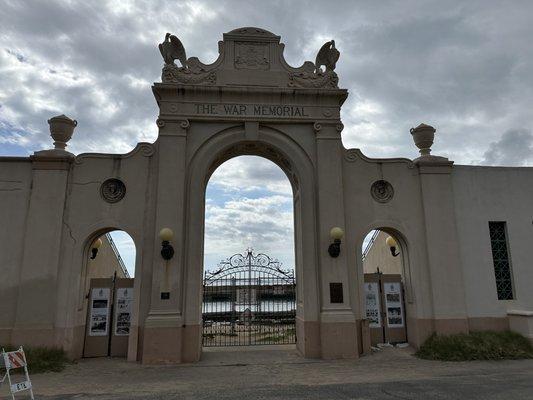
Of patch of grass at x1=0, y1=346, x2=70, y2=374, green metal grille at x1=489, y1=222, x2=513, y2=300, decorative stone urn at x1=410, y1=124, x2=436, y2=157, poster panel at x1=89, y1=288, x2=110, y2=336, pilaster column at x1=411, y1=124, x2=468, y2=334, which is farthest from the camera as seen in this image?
decorative stone urn at x1=410, y1=124, x2=436, y2=157

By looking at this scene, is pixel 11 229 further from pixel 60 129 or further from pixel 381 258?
pixel 381 258

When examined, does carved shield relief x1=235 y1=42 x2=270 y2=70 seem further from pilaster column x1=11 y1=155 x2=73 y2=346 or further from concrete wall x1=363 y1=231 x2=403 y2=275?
concrete wall x1=363 y1=231 x2=403 y2=275

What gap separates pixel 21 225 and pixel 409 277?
36.0 ft

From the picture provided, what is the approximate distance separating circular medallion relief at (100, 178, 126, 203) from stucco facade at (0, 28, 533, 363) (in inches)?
3.8

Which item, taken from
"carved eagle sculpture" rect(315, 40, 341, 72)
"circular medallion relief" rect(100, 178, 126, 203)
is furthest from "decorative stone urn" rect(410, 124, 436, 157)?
"circular medallion relief" rect(100, 178, 126, 203)

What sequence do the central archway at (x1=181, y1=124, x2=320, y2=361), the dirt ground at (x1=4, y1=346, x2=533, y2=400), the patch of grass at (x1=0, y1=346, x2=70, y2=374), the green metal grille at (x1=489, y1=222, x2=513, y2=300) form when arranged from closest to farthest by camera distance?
the dirt ground at (x1=4, y1=346, x2=533, y2=400) < the patch of grass at (x1=0, y1=346, x2=70, y2=374) < the central archway at (x1=181, y1=124, x2=320, y2=361) < the green metal grille at (x1=489, y1=222, x2=513, y2=300)

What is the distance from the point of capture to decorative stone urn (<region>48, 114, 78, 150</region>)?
11547 millimetres

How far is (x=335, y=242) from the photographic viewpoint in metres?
10.9

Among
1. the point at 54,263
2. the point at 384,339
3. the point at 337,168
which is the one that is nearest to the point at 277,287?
the point at 384,339

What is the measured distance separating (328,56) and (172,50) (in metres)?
4.75

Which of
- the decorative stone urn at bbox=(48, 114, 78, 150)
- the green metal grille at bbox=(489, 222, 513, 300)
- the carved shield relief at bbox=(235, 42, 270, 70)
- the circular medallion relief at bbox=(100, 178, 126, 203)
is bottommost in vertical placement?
the green metal grille at bbox=(489, 222, 513, 300)

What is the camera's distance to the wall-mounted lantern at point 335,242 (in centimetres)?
1077

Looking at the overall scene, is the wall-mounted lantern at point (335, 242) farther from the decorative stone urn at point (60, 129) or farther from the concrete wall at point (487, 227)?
the decorative stone urn at point (60, 129)

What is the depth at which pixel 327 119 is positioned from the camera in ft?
39.4
